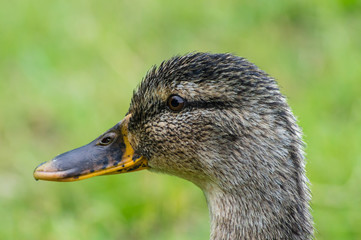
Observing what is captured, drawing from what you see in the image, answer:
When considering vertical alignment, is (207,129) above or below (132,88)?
below

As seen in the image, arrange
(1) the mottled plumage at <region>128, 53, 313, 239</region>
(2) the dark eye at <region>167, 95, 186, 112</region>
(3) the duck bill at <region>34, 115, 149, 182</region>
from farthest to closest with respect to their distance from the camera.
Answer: (3) the duck bill at <region>34, 115, 149, 182</region>, (2) the dark eye at <region>167, 95, 186, 112</region>, (1) the mottled plumage at <region>128, 53, 313, 239</region>

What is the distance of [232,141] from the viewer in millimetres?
3148

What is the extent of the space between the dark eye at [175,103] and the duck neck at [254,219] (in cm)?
43

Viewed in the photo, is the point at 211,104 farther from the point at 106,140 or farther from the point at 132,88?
the point at 132,88

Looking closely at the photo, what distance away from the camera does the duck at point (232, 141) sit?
3113 millimetres

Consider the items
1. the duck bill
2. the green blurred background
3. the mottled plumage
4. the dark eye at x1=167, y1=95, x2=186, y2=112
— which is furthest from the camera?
the green blurred background

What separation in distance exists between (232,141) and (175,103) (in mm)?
338

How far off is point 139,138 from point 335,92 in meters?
2.69

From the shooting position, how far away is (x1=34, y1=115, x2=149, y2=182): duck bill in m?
Result: 3.43

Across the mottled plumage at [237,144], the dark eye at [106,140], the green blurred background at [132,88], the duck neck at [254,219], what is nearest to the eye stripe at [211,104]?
the mottled plumage at [237,144]

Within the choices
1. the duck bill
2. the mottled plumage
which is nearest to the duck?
the mottled plumage

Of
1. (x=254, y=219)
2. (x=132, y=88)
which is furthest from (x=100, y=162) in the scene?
(x=132, y=88)

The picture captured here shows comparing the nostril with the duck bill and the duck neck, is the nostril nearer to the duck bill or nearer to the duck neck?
the duck bill

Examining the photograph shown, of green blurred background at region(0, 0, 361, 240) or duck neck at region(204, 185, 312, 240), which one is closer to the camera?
duck neck at region(204, 185, 312, 240)
